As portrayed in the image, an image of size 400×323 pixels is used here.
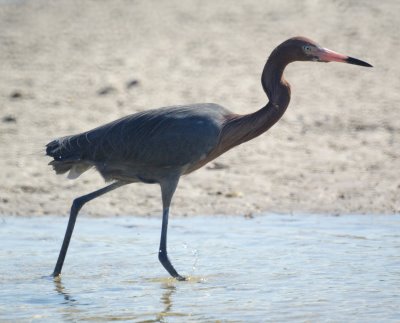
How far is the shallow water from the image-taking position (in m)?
7.25

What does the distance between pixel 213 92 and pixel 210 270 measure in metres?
4.79

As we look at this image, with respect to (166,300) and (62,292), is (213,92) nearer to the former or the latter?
(62,292)

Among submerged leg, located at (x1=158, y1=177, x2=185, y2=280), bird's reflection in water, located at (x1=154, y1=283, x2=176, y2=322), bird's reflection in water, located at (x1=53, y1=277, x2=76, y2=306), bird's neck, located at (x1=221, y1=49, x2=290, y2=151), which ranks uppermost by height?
bird's neck, located at (x1=221, y1=49, x2=290, y2=151)

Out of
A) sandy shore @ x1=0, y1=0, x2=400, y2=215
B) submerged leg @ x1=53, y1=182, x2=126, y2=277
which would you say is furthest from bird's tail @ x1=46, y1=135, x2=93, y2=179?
sandy shore @ x1=0, y1=0, x2=400, y2=215

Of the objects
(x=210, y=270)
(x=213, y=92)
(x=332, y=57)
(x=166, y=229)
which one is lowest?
(x=210, y=270)

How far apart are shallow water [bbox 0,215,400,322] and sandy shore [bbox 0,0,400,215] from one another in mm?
601

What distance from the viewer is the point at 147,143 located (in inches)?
339

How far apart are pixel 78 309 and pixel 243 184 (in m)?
4.03

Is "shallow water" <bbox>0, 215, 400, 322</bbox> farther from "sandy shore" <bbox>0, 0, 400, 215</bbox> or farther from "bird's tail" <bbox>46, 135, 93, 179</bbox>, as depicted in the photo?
"bird's tail" <bbox>46, 135, 93, 179</bbox>

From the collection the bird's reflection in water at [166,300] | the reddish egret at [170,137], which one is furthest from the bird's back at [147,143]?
the bird's reflection in water at [166,300]

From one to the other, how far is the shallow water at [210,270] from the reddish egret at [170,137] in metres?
0.55

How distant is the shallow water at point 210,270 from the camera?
725 cm

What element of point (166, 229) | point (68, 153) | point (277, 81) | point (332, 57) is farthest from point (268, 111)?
point (68, 153)

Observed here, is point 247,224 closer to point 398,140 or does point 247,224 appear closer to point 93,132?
point 93,132
